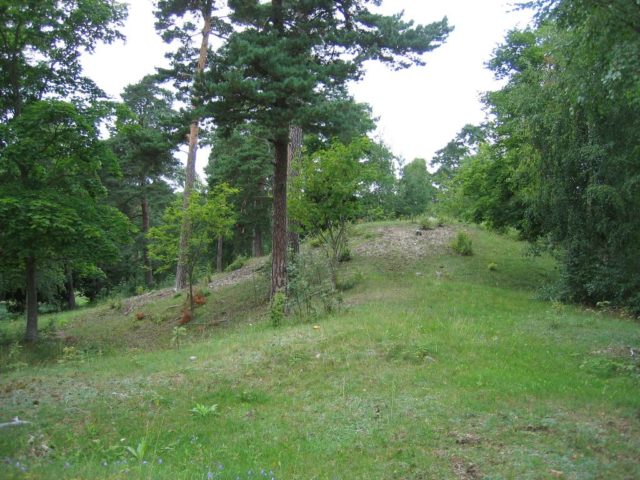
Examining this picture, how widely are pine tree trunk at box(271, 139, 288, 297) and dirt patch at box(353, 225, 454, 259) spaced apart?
6.15 metres

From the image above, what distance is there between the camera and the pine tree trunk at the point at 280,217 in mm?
12273

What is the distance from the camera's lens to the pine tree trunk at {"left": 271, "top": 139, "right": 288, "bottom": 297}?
12273 mm

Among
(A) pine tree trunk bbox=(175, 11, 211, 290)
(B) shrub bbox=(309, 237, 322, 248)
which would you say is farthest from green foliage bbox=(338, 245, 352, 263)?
(A) pine tree trunk bbox=(175, 11, 211, 290)

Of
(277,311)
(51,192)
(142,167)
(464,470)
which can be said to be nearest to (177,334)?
(277,311)

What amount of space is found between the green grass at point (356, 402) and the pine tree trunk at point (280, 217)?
1765mm

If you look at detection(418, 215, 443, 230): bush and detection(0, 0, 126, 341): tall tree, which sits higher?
detection(0, 0, 126, 341): tall tree

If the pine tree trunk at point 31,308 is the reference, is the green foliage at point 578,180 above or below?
above

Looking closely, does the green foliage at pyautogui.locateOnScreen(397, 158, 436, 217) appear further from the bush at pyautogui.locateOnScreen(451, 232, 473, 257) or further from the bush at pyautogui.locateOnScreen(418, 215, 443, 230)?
the bush at pyautogui.locateOnScreen(451, 232, 473, 257)

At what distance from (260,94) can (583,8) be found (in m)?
6.09

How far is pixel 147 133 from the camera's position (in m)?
19.5

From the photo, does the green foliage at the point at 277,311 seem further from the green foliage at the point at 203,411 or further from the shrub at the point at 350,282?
the green foliage at the point at 203,411

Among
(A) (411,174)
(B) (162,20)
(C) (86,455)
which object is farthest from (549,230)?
(A) (411,174)

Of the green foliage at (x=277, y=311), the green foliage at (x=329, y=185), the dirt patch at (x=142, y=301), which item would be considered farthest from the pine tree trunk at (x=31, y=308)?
the green foliage at (x=329, y=185)

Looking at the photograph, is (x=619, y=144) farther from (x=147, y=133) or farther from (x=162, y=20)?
(x=147, y=133)
